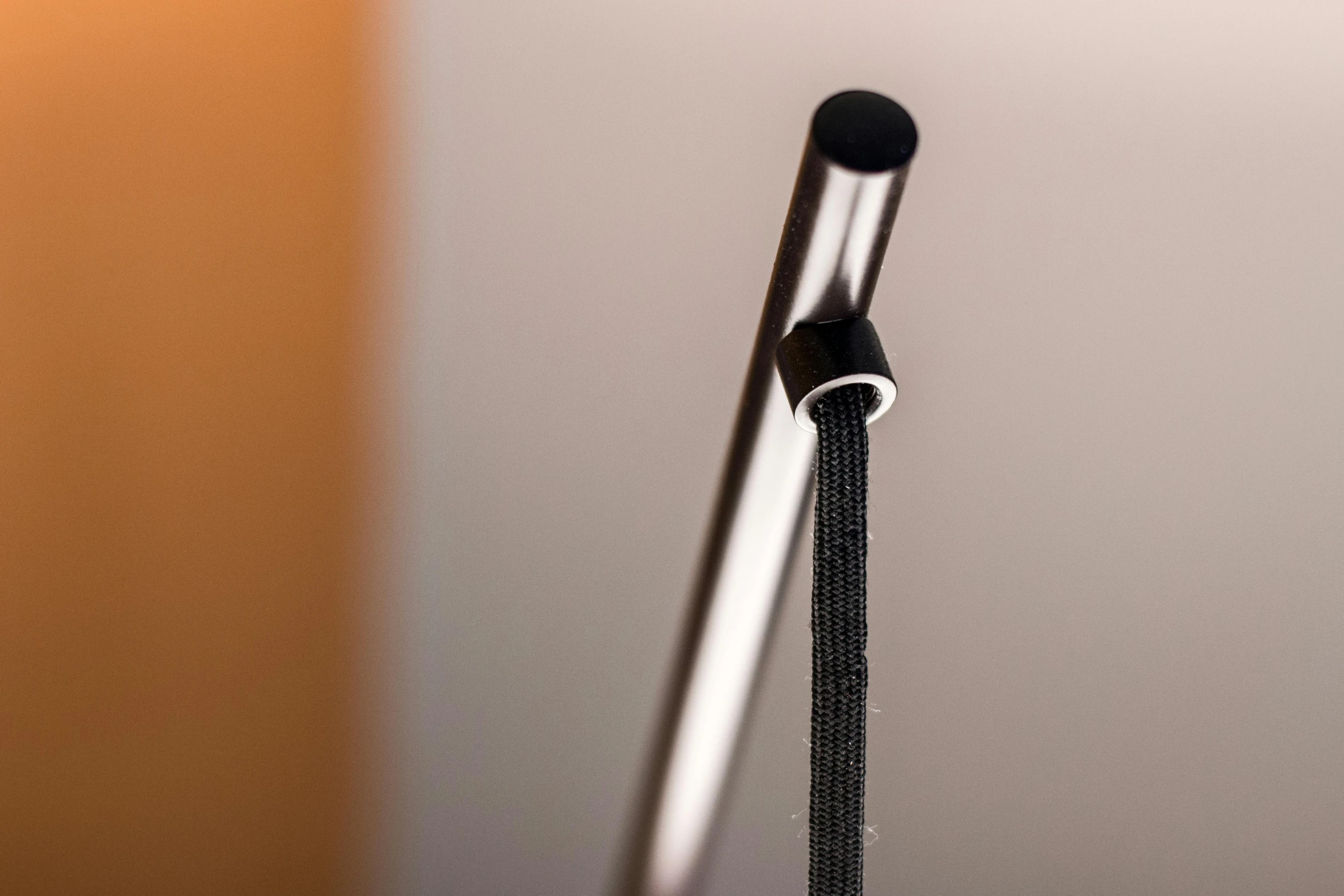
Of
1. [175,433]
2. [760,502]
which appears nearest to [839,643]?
[760,502]

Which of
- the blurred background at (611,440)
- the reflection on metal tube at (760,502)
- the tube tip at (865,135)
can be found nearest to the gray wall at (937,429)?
the blurred background at (611,440)

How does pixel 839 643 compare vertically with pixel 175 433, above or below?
below

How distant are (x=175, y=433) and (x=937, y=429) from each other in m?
0.37

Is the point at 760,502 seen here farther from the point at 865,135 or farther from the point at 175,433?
the point at 175,433

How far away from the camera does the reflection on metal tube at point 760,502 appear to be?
0.64ft

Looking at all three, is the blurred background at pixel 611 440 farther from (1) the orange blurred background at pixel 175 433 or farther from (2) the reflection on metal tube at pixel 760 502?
(2) the reflection on metal tube at pixel 760 502

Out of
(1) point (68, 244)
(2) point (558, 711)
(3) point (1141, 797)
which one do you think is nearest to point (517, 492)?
(2) point (558, 711)

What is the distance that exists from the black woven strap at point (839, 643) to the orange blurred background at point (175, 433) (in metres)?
0.31

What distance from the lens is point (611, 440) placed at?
22.2 inches

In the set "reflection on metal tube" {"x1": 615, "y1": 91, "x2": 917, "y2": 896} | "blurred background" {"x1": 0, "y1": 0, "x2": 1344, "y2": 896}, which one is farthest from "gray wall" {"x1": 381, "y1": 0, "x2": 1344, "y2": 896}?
"reflection on metal tube" {"x1": 615, "y1": 91, "x2": 917, "y2": 896}

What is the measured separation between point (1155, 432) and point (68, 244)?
514 millimetres

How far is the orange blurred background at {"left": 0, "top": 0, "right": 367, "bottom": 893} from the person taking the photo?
386mm

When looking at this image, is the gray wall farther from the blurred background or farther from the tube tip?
the tube tip

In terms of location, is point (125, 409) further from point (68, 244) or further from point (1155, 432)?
point (1155, 432)
